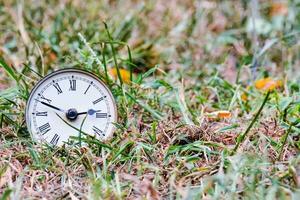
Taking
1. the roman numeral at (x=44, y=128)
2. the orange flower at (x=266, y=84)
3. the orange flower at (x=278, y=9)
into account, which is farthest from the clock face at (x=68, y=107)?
the orange flower at (x=278, y=9)

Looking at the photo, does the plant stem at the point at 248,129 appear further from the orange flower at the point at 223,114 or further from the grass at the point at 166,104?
the orange flower at the point at 223,114

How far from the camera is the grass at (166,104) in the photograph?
1877mm

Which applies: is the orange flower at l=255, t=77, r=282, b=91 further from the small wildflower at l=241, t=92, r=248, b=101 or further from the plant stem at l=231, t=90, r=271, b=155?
the plant stem at l=231, t=90, r=271, b=155

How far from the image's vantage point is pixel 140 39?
3549 millimetres

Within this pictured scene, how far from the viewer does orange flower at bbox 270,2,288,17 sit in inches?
153

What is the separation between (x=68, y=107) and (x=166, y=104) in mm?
467

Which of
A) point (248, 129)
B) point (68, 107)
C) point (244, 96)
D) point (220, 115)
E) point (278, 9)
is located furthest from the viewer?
point (278, 9)

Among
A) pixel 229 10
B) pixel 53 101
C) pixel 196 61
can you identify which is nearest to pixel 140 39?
pixel 196 61

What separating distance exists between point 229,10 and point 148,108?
1.70 meters

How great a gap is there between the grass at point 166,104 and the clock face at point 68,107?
2.1 inches

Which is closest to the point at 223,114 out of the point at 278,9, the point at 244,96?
the point at 244,96

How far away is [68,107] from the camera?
7.06 ft

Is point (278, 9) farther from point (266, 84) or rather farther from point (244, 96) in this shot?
point (244, 96)

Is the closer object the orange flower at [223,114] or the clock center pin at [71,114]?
the clock center pin at [71,114]
